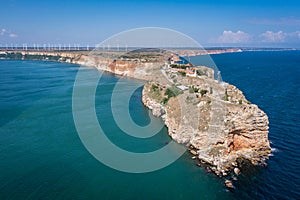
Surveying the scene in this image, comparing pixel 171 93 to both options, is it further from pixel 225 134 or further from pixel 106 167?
pixel 106 167

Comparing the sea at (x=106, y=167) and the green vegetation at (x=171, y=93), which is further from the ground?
the green vegetation at (x=171, y=93)

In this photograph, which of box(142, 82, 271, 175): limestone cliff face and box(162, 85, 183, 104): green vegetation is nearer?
box(142, 82, 271, 175): limestone cliff face

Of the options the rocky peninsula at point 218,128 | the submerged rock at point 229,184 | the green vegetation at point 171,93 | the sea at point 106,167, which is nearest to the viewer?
the sea at point 106,167

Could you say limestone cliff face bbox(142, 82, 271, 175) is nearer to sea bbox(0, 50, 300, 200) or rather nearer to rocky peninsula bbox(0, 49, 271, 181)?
rocky peninsula bbox(0, 49, 271, 181)

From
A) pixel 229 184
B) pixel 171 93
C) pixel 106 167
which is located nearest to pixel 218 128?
pixel 229 184

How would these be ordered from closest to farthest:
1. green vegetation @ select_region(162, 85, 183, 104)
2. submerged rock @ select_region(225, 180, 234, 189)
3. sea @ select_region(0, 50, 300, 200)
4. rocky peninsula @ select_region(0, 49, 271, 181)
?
1. sea @ select_region(0, 50, 300, 200)
2. submerged rock @ select_region(225, 180, 234, 189)
3. rocky peninsula @ select_region(0, 49, 271, 181)
4. green vegetation @ select_region(162, 85, 183, 104)

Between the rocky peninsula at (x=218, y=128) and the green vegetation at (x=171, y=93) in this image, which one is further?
the green vegetation at (x=171, y=93)

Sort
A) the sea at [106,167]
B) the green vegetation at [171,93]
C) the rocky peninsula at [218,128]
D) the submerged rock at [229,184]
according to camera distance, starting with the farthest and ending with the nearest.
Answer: the green vegetation at [171,93]
the rocky peninsula at [218,128]
the submerged rock at [229,184]
the sea at [106,167]

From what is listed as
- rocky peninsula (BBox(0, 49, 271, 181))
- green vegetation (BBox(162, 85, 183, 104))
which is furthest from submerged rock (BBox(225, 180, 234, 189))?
green vegetation (BBox(162, 85, 183, 104))

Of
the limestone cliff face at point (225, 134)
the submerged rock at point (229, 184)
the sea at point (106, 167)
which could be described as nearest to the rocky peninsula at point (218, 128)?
the limestone cliff face at point (225, 134)

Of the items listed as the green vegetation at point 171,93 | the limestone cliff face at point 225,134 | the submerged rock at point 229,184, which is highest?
the green vegetation at point 171,93

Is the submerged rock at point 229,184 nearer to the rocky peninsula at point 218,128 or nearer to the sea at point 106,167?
the sea at point 106,167

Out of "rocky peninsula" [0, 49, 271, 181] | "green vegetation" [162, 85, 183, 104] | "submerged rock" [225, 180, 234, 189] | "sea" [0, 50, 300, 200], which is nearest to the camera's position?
"sea" [0, 50, 300, 200]
